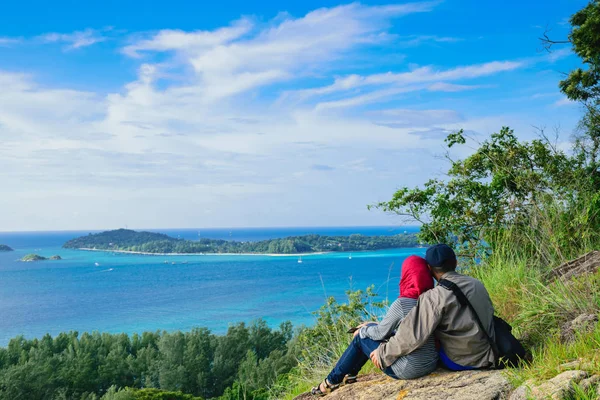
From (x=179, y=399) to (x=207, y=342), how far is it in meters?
12.9

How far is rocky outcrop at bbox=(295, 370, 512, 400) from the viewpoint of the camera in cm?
289

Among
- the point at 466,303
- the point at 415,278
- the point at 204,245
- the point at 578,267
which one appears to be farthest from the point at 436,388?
the point at 204,245

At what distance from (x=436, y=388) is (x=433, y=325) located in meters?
0.40

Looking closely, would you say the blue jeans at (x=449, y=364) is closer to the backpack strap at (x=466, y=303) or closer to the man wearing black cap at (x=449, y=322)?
the man wearing black cap at (x=449, y=322)

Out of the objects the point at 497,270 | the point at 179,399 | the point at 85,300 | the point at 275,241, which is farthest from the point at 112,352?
the point at 275,241

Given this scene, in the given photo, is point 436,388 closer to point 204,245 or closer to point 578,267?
point 578,267

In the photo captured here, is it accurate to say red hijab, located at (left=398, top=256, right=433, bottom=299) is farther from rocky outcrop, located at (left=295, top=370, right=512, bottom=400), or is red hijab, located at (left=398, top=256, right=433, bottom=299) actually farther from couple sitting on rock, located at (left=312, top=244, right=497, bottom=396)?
rocky outcrop, located at (left=295, top=370, right=512, bottom=400)

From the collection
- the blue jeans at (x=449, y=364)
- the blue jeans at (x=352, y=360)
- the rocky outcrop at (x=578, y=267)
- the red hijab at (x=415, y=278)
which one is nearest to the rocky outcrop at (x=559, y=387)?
the blue jeans at (x=449, y=364)

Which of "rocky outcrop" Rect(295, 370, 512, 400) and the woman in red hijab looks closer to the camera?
"rocky outcrop" Rect(295, 370, 512, 400)

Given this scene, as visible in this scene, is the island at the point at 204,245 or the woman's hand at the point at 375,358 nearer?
the woman's hand at the point at 375,358

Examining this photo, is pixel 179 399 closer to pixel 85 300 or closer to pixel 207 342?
pixel 207 342

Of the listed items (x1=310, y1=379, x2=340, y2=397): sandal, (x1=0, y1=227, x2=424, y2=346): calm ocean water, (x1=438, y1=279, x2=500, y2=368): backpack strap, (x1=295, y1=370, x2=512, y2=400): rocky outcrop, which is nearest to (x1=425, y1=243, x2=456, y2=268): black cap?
(x1=438, y1=279, x2=500, y2=368): backpack strap

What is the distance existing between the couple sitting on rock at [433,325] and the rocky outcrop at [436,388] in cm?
7

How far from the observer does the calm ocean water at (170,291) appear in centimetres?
5916
